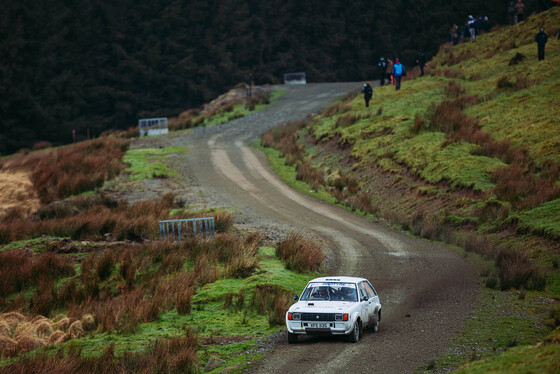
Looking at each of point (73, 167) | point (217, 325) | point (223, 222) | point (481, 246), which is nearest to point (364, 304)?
point (217, 325)

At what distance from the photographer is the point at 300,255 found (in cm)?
2123

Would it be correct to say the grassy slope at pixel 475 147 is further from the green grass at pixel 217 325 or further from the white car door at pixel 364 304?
the green grass at pixel 217 325

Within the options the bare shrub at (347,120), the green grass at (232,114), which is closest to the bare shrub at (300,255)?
the bare shrub at (347,120)

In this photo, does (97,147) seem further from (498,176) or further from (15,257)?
(498,176)

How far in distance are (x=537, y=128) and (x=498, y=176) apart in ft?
14.3

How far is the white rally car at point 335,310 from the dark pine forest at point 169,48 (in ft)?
211

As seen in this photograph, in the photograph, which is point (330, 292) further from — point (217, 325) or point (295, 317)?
point (217, 325)

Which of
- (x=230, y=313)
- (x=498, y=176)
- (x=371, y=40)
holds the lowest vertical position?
(x=230, y=313)

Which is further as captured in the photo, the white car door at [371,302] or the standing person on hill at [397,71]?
the standing person on hill at [397,71]

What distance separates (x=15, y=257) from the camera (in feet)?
68.7

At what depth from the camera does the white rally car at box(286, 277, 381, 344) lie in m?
13.5

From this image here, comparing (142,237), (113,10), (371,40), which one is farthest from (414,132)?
(113,10)

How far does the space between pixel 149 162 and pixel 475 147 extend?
19.1 m

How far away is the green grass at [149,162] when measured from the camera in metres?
37.5
